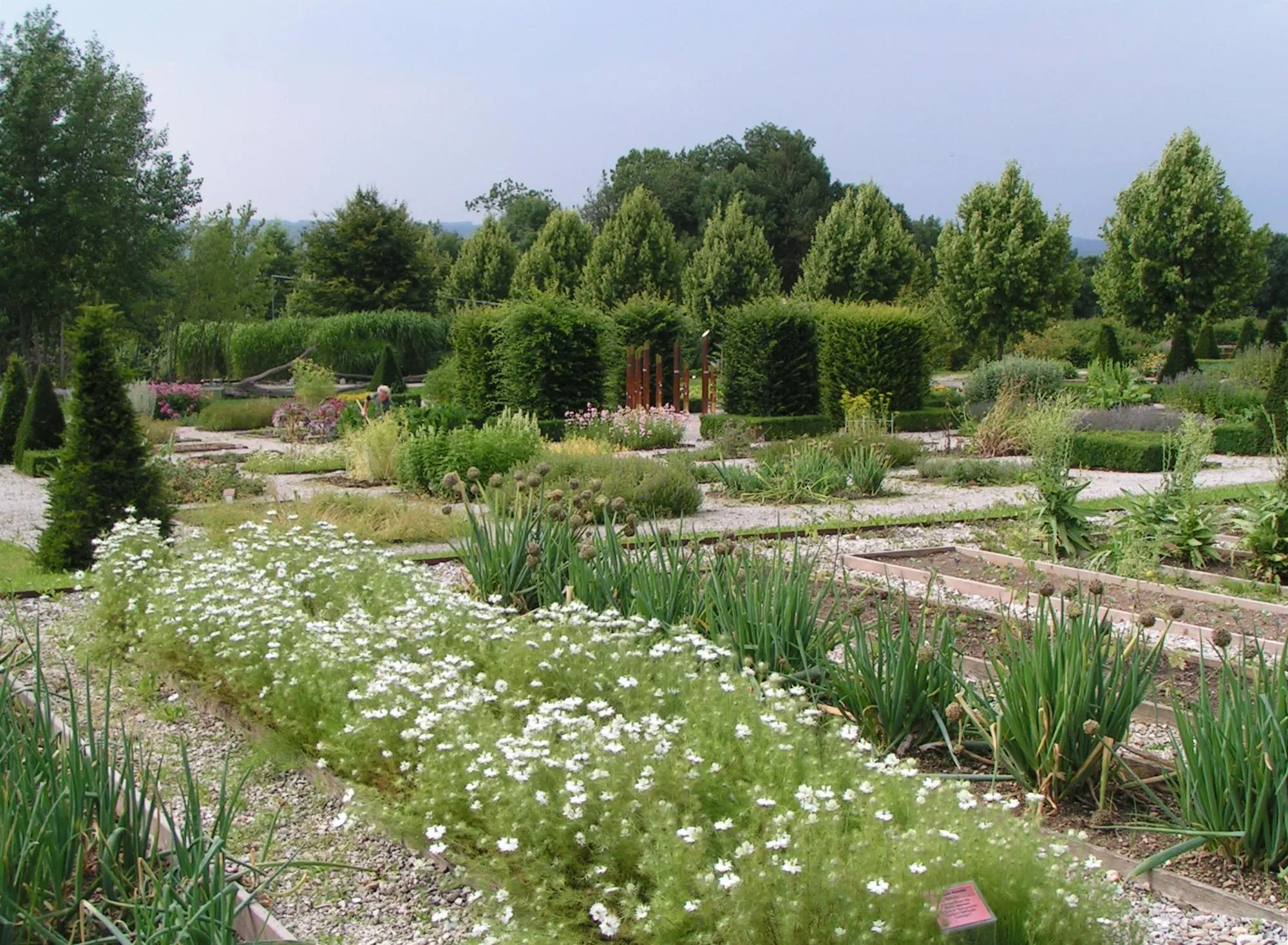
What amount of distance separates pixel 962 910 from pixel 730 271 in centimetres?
3049

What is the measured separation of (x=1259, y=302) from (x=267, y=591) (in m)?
59.4

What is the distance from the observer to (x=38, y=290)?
30.5 m

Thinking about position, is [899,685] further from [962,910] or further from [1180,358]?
[1180,358]

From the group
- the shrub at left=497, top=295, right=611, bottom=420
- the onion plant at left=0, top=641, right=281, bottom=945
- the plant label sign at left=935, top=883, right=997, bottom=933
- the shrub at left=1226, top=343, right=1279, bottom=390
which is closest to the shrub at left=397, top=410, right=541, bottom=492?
the shrub at left=497, top=295, right=611, bottom=420

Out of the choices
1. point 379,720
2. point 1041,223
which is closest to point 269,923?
point 379,720

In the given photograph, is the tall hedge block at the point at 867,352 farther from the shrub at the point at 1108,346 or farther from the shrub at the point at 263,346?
the shrub at the point at 263,346

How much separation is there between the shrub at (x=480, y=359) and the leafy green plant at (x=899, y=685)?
1467 cm

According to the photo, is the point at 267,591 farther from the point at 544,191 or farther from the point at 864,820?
the point at 544,191

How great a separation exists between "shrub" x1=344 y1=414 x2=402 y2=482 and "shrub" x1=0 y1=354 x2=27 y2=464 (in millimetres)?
5808

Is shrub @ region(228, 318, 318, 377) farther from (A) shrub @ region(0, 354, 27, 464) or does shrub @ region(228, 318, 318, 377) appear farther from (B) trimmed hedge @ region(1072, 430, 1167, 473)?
(B) trimmed hedge @ region(1072, 430, 1167, 473)

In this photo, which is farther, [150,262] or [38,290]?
[150,262]

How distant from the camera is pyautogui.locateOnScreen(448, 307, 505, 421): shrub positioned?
18797 mm

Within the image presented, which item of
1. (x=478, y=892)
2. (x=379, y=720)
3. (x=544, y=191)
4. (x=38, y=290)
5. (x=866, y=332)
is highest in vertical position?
(x=544, y=191)

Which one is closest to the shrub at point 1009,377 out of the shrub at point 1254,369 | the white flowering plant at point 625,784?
the shrub at point 1254,369
